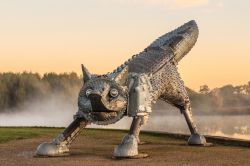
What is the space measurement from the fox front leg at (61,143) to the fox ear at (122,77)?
153 cm

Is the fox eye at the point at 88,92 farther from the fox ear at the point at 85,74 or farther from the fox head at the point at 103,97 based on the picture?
the fox ear at the point at 85,74

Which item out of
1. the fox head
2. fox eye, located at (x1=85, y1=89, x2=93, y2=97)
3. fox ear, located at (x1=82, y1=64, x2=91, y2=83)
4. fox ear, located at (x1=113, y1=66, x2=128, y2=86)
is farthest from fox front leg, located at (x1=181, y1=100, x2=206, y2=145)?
fox eye, located at (x1=85, y1=89, x2=93, y2=97)

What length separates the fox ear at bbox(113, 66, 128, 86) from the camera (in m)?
11.6

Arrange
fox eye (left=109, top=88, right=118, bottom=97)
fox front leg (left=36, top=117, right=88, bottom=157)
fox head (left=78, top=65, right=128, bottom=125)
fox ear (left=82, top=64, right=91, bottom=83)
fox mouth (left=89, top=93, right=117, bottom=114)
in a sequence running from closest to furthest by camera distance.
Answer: fox mouth (left=89, top=93, right=117, bottom=114) < fox head (left=78, top=65, right=128, bottom=125) < fox eye (left=109, top=88, right=118, bottom=97) < fox ear (left=82, top=64, right=91, bottom=83) < fox front leg (left=36, top=117, right=88, bottom=157)

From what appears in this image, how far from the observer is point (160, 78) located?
1362 centimetres

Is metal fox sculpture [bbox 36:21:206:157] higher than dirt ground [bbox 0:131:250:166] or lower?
higher

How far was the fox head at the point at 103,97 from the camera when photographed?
10.9 metres

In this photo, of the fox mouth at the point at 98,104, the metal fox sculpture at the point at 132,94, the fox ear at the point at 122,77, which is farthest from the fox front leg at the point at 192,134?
the fox mouth at the point at 98,104

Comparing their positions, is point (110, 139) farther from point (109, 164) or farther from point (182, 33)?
point (109, 164)

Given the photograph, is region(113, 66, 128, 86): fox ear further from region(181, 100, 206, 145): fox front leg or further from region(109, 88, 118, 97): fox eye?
region(181, 100, 206, 145): fox front leg

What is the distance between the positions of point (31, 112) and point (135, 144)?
64817 mm

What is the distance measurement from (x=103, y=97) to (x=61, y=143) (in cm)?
242

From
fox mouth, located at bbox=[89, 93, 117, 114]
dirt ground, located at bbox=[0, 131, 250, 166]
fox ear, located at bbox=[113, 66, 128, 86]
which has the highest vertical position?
fox ear, located at bbox=[113, 66, 128, 86]

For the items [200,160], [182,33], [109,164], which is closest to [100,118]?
[109,164]
